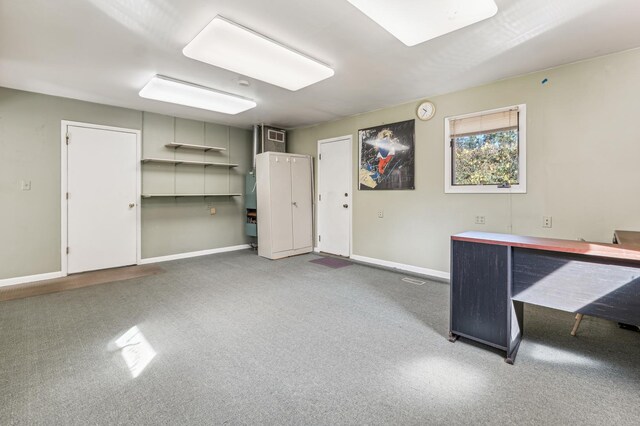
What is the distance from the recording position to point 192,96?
157 inches

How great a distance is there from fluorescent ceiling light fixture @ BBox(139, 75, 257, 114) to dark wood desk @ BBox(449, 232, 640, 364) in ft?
11.3

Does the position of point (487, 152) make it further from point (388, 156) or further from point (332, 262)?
point (332, 262)

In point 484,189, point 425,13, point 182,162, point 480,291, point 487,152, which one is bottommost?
point 480,291

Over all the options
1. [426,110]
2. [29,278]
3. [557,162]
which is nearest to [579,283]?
[557,162]

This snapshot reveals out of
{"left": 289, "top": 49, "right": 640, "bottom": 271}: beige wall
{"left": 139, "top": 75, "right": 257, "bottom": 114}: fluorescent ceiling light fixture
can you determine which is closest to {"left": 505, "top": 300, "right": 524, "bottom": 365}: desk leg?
{"left": 289, "top": 49, "right": 640, "bottom": 271}: beige wall

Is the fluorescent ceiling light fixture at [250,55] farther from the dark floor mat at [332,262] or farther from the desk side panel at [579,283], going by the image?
the dark floor mat at [332,262]

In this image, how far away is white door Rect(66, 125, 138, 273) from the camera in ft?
14.2

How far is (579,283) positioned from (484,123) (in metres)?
2.47

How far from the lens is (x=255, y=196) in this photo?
19.2ft

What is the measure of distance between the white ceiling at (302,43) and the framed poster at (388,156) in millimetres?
643

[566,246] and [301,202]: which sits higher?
[301,202]

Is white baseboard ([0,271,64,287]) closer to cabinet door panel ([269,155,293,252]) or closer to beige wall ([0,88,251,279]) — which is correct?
beige wall ([0,88,251,279])

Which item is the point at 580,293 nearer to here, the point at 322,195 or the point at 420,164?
the point at 420,164

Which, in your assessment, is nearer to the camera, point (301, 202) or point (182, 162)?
point (182, 162)
